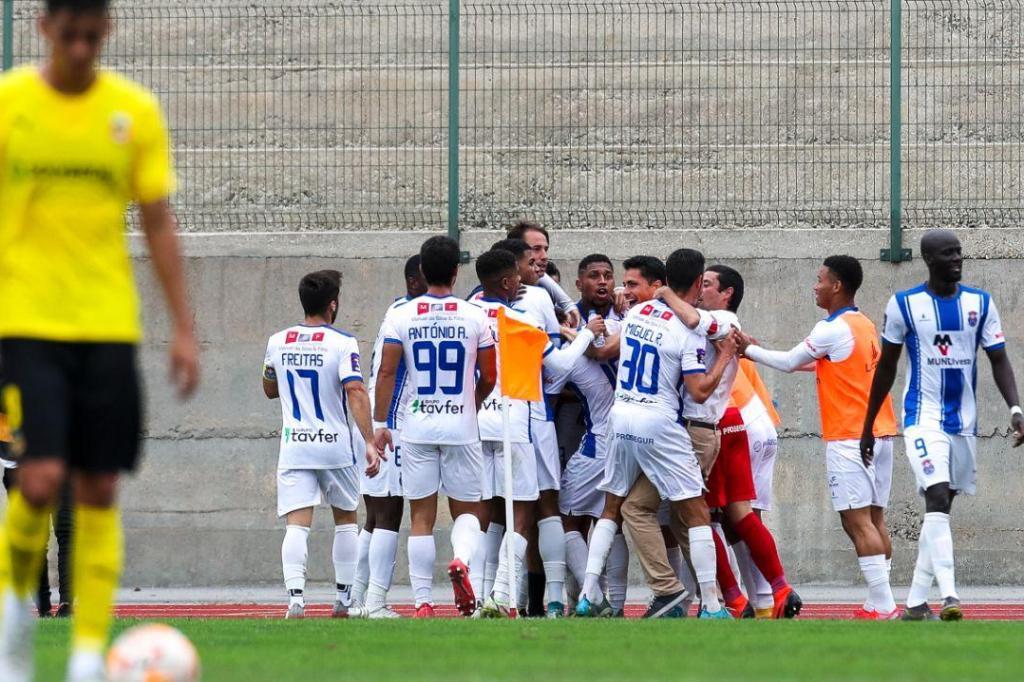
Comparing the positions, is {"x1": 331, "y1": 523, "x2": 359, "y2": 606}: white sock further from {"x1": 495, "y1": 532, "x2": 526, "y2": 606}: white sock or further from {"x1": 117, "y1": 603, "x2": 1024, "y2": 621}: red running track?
{"x1": 495, "y1": 532, "x2": 526, "y2": 606}: white sock

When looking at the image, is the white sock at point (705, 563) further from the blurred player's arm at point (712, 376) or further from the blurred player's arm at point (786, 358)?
the blurred player's arm at point (786, 358)

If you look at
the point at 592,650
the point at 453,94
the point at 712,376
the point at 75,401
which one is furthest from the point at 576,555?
the point at 75,401

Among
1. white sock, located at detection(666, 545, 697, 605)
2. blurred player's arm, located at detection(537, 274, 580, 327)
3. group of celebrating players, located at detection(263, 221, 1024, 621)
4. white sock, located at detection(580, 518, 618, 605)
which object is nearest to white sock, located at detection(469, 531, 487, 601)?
group of celebrating players, located at detection(263, 221, 1024, 621)

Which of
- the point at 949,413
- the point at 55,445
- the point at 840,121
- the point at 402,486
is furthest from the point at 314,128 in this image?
the point at 55,445

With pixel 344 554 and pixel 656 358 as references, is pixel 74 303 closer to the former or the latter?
pixel 656 358

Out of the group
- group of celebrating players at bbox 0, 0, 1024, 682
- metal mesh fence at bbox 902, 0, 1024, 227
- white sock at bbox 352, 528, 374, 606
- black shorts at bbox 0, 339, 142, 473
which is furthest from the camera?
metal mesh fence at bbox 902, 0, 1024, 227

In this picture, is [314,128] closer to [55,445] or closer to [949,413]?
[949,413]

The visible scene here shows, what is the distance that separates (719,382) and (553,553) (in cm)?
173

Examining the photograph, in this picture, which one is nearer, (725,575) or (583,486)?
(725,575)

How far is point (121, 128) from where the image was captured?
215 inches

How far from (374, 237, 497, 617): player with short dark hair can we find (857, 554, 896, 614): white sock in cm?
247

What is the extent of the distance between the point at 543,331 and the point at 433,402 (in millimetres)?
912

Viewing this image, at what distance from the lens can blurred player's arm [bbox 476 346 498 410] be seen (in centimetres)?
1054

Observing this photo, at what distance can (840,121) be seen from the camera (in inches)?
623
